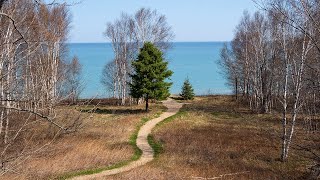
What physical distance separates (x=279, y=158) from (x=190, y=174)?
5.36m

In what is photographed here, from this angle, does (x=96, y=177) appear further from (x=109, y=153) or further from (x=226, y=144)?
(x=226, y=144)

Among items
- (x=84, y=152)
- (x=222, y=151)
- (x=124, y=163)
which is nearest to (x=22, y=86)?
(x=124, y=163)

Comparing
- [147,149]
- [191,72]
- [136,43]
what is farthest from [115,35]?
[191,72]

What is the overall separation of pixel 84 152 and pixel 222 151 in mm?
6733

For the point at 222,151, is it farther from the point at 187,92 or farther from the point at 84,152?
the point at 187,92

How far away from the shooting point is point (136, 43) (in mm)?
39031

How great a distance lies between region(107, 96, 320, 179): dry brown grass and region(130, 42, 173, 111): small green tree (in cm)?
314

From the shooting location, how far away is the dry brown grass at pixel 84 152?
42.7ft

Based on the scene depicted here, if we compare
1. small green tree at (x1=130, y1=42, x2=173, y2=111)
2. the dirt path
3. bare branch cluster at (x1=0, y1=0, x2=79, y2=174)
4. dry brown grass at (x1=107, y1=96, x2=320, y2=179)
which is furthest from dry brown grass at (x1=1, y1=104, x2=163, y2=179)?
small green tree at (x1=130, y1=42, x2=173, y2=111)

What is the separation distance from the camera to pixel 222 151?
18.4m

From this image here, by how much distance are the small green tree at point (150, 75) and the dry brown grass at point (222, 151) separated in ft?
10.3

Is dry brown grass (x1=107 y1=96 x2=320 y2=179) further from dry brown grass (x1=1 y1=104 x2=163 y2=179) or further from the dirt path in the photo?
dry brown grass (x1=1 y1=104 x2=163 y2=179)

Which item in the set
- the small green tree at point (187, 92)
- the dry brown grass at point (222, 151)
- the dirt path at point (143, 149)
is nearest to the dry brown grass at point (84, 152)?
the dirt path at point (143, 149)

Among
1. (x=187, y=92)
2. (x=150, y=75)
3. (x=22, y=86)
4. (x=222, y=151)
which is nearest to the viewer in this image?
(x=22, y=86)
